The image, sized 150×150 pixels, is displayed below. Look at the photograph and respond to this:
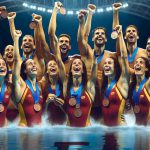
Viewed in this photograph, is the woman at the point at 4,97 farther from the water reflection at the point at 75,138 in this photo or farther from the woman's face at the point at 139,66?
the woman's face at the point at 139,66

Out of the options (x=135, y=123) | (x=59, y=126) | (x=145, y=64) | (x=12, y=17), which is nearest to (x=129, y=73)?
(x=145, y=64)

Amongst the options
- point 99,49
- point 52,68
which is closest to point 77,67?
point 52,68

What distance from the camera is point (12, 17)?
6.73 m

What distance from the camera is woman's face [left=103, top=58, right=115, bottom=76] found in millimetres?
6492

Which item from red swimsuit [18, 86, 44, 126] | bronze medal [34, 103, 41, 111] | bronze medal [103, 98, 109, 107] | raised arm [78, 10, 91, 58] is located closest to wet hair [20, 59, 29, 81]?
red swimsuit [18, 86, 44, 126]

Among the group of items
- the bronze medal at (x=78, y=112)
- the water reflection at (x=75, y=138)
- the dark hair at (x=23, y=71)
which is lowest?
the water reflection at (x=75, y=138)

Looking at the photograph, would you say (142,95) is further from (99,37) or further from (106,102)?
(99,37)

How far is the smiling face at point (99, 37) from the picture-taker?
6594 millimetres

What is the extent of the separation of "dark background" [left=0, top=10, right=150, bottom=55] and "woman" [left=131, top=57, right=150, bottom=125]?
42cm

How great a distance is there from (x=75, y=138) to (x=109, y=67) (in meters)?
1.48

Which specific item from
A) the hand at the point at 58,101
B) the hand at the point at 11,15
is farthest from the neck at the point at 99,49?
the hand at the point at 11,15

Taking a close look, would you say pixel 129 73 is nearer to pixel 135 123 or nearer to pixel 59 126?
pixel 135 123

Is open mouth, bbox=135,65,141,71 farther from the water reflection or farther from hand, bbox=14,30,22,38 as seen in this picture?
hand, bbox=14,30,22,38

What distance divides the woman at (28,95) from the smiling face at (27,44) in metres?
0.16
